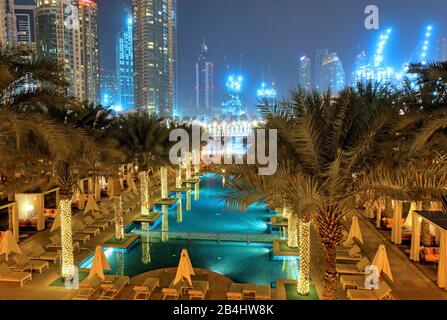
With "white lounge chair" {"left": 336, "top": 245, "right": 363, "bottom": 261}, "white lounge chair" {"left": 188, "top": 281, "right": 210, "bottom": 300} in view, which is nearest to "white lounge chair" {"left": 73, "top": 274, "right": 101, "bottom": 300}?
"white lounge chair" {"left": 188, "top": 281, "right": 210, "bottom": 300}

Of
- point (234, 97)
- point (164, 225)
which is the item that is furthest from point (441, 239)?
point (234, 97)

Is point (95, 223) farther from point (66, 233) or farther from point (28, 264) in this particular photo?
point (66, 233)

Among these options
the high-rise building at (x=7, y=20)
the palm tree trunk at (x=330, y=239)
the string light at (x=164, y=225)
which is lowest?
the string light at (x=164, y=225)

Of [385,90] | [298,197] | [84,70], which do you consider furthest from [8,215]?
[84,70]

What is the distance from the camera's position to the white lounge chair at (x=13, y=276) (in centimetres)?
977

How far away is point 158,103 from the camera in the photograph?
414 feet

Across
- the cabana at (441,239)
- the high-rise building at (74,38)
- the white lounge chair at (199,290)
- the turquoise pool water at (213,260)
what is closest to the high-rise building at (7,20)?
the high-rise building at (74,38)

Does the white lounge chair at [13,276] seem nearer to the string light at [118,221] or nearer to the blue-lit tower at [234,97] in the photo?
the string light at [118,221]

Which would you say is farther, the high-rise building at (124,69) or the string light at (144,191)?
the high-rise building at (124,69)

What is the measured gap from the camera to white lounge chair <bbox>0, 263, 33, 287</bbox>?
9.77 metres

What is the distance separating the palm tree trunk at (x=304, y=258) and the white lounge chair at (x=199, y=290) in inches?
96.2

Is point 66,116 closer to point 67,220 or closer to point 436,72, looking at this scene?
point 67,220

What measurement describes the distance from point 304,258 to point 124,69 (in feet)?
580

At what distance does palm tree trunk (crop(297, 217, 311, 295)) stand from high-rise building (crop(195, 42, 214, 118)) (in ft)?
537
